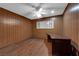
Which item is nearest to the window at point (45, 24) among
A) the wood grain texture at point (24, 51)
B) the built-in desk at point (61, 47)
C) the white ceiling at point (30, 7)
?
the white ceiling at point (30, 7)

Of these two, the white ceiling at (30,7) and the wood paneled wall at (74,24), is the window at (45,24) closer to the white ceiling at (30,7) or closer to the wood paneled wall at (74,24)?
the white ceiling at (30,7)

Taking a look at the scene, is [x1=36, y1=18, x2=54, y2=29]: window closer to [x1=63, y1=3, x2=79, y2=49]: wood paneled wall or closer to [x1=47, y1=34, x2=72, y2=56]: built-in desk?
[x1=63, y1=3, x2=79, y2=49]: wood paneled wall

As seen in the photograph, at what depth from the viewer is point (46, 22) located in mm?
12023

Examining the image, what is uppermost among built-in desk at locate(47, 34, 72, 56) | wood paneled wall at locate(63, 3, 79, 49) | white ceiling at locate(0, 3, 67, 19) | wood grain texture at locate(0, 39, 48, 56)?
white ceiling at locate(0, 3, 67, 19)

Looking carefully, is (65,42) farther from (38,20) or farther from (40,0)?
(38,20)

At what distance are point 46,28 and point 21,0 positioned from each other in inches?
430

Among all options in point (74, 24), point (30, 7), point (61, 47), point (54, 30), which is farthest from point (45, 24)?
point (61, 47)

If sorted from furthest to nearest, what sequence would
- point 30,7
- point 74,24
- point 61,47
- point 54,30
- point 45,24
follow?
point 45,24, point 54,30, point 30,7, point 74,24, point 61,47

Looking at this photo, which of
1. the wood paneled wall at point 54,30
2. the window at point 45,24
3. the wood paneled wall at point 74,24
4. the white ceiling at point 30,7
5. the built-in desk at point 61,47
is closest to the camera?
the built-in desk at point 61,47

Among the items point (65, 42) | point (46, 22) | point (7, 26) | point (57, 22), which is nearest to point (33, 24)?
point (46, 22)

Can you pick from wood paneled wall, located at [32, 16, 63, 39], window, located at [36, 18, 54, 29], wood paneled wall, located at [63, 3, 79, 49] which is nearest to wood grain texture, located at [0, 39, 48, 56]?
wood paneled wall, located at [63, 3, 79, 49]

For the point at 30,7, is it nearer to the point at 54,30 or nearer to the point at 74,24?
the point at 74,24

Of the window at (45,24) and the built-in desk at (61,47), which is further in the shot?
the window at (45,24)

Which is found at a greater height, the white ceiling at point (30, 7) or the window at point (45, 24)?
the white ceiling at point (30, 7)
